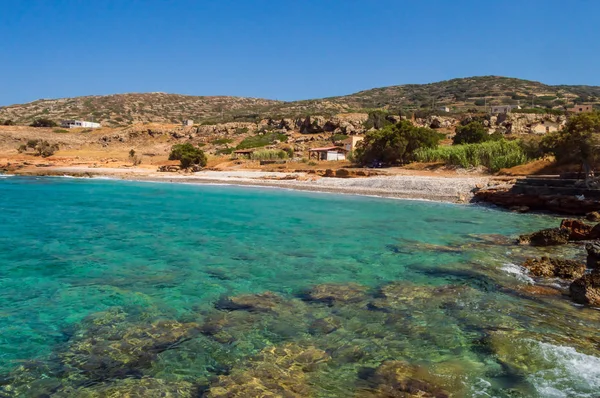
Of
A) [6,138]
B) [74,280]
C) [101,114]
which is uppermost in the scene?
[101,114]

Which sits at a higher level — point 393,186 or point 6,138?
point 6,138

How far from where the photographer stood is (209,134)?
8631cm

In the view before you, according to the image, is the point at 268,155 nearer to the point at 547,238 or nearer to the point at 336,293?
the point at 547,238

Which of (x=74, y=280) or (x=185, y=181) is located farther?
(x=185, y=181)

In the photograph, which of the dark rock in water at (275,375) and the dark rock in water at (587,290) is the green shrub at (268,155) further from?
the dark rock in water at (275,375)

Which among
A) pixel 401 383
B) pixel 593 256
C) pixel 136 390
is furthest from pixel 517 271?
pixel 136 390

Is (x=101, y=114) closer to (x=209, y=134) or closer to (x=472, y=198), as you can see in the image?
(x=209, y=134)

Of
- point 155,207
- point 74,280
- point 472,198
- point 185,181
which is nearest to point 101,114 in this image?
point 185,181

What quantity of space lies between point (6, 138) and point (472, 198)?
7816 centimetres

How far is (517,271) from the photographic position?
1258 cm

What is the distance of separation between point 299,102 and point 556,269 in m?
122

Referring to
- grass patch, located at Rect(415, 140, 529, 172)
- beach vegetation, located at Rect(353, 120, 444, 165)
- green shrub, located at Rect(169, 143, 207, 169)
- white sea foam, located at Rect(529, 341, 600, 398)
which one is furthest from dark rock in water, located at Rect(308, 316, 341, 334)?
green shrub, located at Rect(169, 143, 207, 169)

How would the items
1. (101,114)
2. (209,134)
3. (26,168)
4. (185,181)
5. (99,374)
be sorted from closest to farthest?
(99,374), (185,181), (26,168), (209,134), (101,114)

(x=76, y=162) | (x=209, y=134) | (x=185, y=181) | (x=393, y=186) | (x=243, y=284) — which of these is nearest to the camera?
(x=243, y=284)
